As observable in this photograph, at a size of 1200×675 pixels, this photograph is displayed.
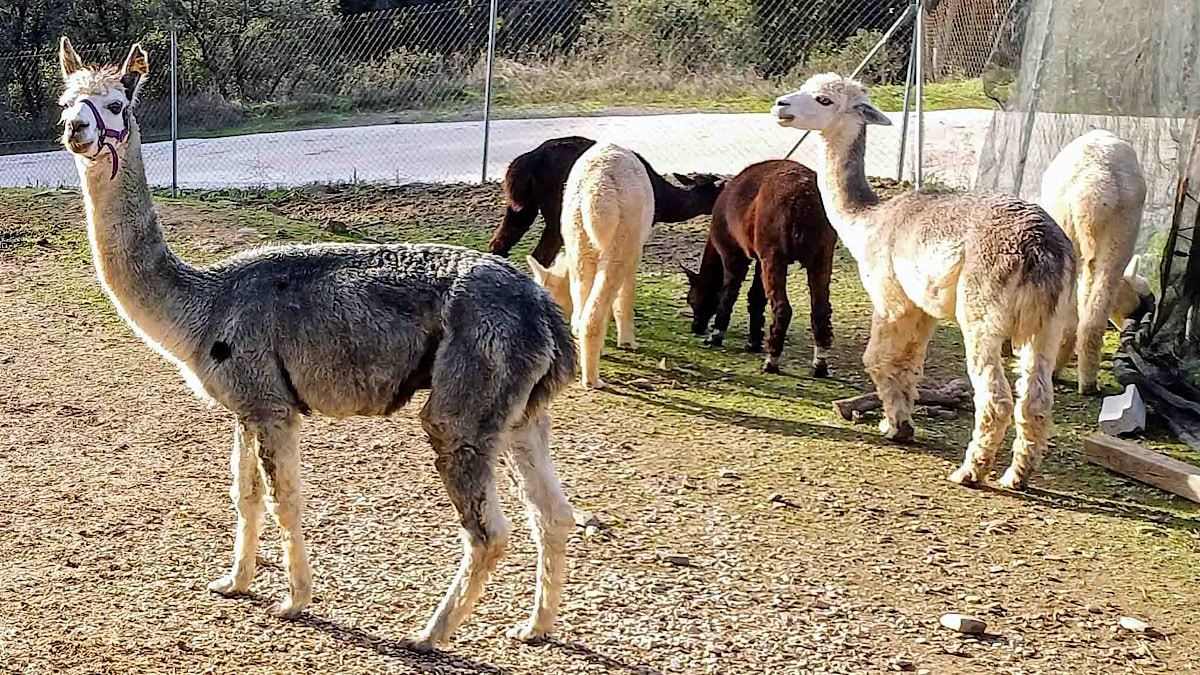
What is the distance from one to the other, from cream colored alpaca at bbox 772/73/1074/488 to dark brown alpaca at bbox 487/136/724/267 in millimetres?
1973

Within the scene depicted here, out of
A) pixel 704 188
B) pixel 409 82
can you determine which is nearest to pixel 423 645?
pixel 704 188

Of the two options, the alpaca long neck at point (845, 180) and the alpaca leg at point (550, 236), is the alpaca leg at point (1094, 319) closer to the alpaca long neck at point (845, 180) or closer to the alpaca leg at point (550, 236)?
the alpaca long neck at point (845, 180)

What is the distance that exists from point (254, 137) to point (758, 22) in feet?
26.4

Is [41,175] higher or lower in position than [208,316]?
lower

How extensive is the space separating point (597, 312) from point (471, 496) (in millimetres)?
3704

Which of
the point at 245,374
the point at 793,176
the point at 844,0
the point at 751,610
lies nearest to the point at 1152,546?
the point at 751,610

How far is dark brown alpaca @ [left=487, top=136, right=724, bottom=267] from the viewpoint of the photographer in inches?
378

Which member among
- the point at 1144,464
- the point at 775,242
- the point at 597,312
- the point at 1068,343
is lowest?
the point at 1144,464

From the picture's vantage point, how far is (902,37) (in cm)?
2192

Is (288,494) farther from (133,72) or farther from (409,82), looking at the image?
(409,82)

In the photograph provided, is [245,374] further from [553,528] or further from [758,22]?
[758,22]

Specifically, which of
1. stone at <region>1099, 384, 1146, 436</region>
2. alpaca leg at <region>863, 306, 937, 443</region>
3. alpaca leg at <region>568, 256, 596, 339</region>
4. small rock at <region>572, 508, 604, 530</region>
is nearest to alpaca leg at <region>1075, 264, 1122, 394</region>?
stone at <region>1099, 384, 1146, 436</region>

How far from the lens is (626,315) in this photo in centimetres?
921

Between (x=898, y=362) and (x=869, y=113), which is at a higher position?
(x=869, y=113)
